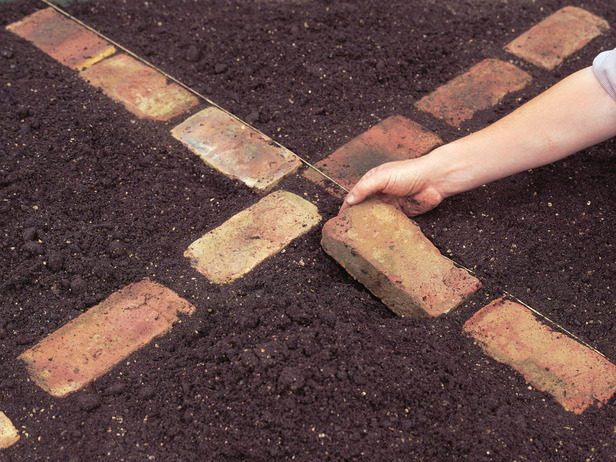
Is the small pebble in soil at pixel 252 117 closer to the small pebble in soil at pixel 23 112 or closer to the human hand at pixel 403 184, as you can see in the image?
the human hand at pixel 403 184

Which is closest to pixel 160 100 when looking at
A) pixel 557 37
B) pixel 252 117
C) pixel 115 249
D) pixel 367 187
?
pixel 252 117

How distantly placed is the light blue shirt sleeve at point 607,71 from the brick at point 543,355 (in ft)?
2.42

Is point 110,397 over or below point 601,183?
below

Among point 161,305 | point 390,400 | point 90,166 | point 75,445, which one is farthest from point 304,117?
point 75,445

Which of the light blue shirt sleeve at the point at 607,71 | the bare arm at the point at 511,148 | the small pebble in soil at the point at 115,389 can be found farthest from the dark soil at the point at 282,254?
the light blue shirt sleeve at the point at 607,71

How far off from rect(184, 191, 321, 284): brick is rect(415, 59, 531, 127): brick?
81 centimetres

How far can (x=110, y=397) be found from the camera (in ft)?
5.40

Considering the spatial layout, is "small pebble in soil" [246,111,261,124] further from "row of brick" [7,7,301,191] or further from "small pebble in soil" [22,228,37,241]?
"small pebble in soil" [22,228,37,241]

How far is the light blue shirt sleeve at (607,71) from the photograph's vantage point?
71.1 inches

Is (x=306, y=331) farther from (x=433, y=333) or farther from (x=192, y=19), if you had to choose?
(x=192, y=19)

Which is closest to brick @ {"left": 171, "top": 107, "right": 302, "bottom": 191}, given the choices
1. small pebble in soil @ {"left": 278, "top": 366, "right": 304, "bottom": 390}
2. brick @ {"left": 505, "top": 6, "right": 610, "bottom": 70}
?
small pebble in soil @ {"left": 278, "top": 366, "right": 304, "bottom": 390}

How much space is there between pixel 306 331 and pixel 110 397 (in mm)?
580

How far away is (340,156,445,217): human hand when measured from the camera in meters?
1.99

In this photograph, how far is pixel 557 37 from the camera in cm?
290
